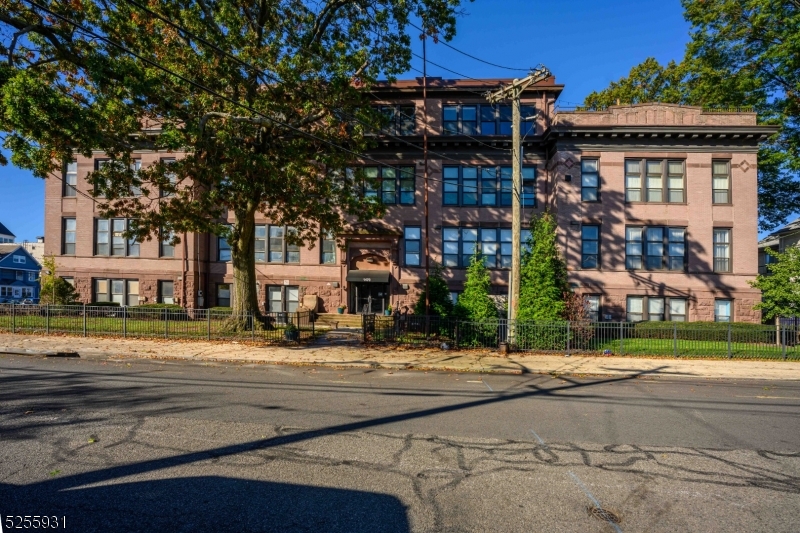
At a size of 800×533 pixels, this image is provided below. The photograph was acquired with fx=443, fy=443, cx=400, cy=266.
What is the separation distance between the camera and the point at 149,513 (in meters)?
3.92

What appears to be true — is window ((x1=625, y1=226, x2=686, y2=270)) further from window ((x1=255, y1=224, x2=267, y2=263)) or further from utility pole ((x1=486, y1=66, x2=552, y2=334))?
window ((x1=255, y1=224, x2=267, y2=263))

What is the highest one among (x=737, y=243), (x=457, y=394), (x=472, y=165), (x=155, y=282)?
(x=472, y=165)

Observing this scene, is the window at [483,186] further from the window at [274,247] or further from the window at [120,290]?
the window at [120,290]

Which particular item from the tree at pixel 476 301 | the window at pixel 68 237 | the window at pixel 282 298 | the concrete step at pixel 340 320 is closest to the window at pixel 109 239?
the window at pixel 68 237

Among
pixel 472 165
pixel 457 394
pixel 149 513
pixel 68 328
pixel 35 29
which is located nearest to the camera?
pixel 149 513

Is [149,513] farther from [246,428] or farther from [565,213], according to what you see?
[565,213]

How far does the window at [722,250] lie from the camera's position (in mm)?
24031

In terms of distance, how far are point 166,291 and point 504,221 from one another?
70.0 ft

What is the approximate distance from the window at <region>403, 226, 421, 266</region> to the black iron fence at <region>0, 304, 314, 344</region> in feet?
29.9

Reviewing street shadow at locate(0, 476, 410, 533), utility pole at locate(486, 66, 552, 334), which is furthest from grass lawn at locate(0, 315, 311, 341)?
street shadow at locate(0, 476, 410, 533)

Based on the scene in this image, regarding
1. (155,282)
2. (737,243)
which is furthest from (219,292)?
(737,243)

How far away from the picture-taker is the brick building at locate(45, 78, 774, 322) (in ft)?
78.3

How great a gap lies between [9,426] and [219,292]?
22694 mm

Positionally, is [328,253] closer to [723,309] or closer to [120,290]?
[120,290]
